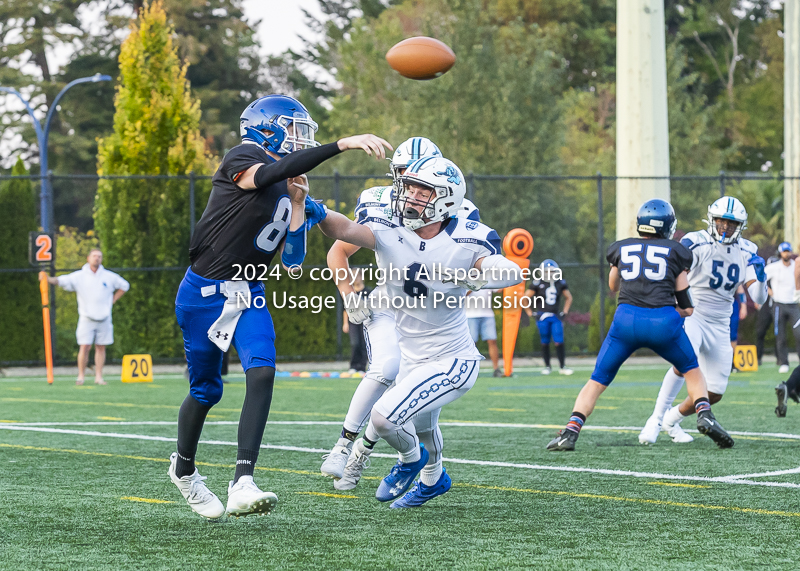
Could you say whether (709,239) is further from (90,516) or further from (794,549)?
(90,516)

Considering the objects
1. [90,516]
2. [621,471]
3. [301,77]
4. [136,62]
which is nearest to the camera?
[90,516]

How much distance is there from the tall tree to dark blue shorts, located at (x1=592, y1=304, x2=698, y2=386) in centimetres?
1291

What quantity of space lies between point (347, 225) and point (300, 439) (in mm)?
3700

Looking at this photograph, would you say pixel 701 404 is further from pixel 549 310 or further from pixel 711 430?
pixel 549 310

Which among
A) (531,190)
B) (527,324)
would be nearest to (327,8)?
(531,190)

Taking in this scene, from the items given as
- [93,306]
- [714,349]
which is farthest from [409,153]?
[93,306]

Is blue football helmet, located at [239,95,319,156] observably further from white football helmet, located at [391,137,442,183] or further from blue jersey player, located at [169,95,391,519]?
white football helmet, located at [391,137,442,183]

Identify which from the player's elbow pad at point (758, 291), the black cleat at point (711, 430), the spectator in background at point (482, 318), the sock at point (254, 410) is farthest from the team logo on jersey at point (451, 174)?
the spectator in background at point (482, 318)

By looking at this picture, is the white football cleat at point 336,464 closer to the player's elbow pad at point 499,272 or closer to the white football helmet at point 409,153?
the player's elbow pad at point 499,272

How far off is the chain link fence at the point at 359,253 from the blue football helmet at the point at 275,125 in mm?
9079

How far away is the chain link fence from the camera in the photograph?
19.6 metres

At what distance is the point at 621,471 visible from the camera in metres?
6.85

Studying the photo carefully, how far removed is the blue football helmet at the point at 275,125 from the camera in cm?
524

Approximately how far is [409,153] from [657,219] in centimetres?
295
